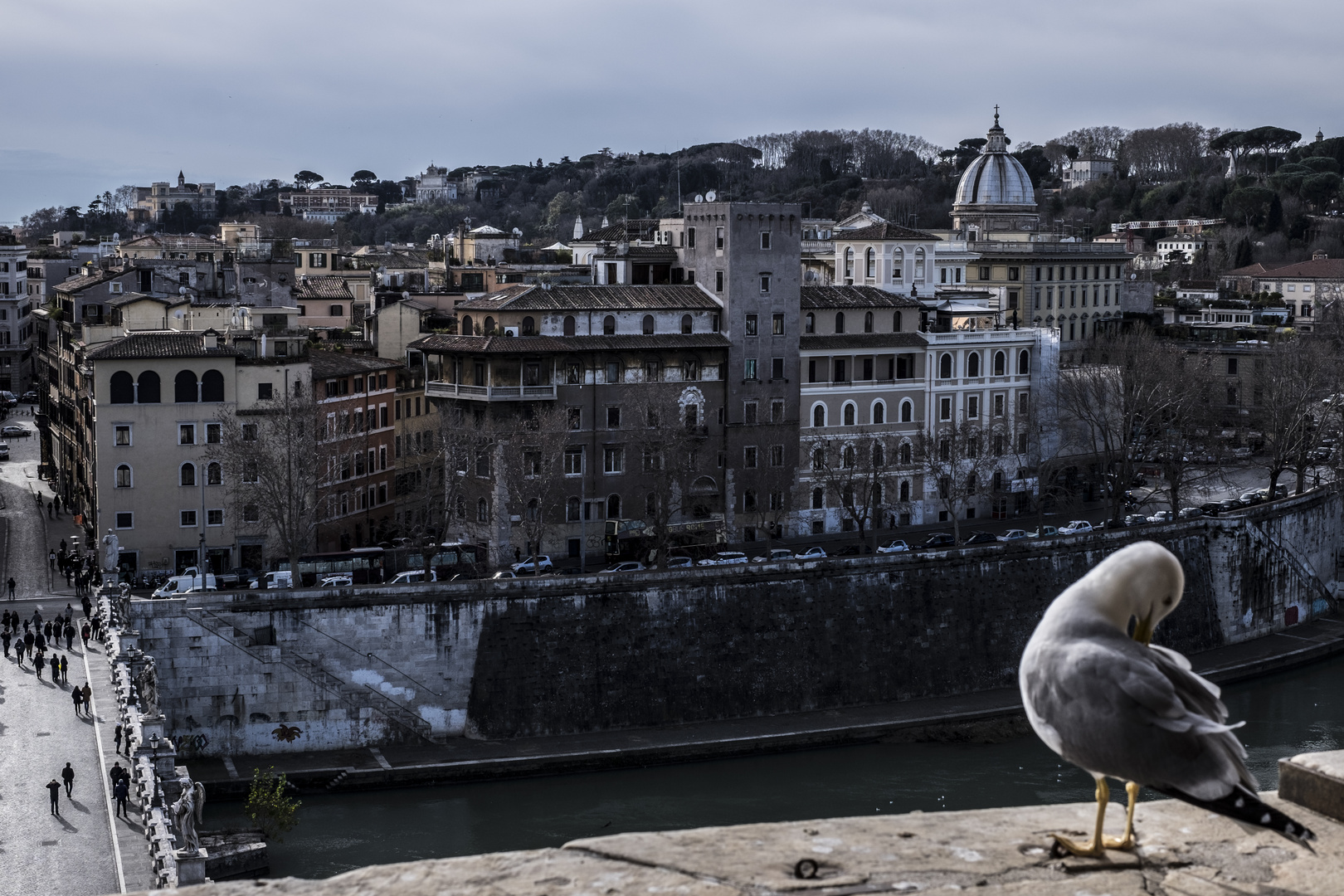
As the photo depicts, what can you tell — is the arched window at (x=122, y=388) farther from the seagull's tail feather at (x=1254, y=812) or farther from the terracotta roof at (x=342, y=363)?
the seagull's tail feather at (x=1254, y=812)

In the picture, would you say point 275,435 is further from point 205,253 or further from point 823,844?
point 823,844

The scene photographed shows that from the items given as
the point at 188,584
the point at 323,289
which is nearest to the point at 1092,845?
the point at 188,584

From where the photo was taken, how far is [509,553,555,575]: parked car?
37594 mm

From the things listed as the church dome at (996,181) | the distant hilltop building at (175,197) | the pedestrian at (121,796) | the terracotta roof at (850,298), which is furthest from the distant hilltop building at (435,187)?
the pedestrian at (121,796)

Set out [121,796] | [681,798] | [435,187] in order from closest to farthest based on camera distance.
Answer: [121,796], [681,798], [435,187]

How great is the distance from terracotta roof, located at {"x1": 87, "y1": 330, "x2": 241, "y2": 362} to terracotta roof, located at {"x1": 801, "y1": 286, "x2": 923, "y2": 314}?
53.3 feet

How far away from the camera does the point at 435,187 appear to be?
188 meters

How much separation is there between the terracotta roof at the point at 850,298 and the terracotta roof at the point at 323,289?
18.1 metres

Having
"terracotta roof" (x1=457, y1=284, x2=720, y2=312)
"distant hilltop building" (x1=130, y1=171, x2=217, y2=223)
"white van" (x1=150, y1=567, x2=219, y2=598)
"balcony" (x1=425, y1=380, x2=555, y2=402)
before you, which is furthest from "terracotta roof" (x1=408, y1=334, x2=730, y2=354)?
"distant hilltop building" (x1=130, y1=171, x2=217, y2=223)

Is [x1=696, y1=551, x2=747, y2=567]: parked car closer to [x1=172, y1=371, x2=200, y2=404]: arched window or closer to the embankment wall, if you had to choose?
the embankment wall

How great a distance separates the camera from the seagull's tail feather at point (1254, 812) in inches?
177

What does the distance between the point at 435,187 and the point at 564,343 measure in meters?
149

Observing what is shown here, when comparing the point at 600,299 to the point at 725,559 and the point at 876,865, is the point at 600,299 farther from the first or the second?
the point at 876,865

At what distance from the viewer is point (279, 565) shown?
39531 millimetres
